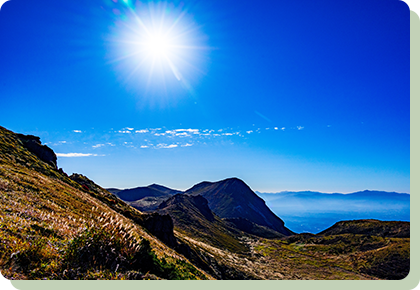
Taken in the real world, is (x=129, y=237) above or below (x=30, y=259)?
above

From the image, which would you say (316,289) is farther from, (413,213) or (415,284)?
(413,213)

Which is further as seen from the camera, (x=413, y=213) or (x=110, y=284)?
(x=413, y=213)

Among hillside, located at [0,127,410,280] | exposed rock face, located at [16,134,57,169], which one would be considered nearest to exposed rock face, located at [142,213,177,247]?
hillside, located at [0,127,410,280]

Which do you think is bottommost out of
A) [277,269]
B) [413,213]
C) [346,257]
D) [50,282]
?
[277,269]

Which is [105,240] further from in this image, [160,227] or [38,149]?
[38,149]

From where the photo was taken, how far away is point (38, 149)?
233 feet

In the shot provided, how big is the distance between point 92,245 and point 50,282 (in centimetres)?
124

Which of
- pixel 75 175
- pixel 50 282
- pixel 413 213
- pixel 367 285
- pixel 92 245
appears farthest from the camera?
pixel 75 175

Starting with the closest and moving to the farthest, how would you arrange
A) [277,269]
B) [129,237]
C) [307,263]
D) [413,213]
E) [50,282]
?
1. [50,282]
2. [129,237]
3. [413,213]
4. [277,269]
5. [307,263]

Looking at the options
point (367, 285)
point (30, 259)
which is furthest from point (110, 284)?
point (367, 285)

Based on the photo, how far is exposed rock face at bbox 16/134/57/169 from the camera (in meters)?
69.1

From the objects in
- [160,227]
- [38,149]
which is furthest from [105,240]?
[38,149]

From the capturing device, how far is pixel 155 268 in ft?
24.5

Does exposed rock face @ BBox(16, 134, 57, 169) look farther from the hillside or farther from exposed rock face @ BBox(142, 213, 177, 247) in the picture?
exposed rock face @ BBox(142, 213, 177, 247)
